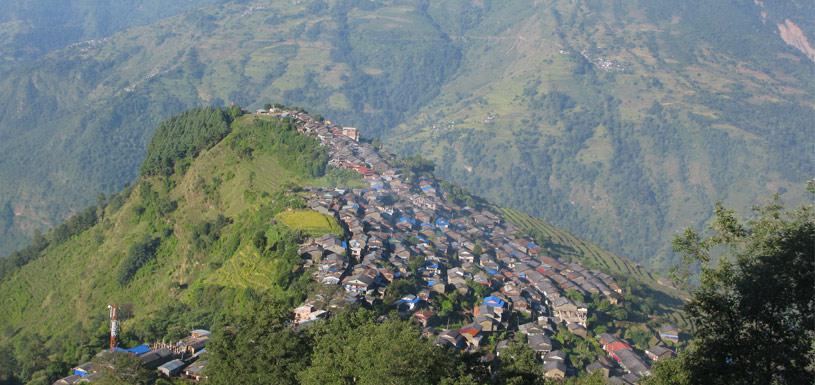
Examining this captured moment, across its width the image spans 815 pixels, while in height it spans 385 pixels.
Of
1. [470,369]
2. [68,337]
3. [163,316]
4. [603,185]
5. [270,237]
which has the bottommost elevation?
[603,185]

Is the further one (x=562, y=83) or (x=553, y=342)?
(x=562, y=83)

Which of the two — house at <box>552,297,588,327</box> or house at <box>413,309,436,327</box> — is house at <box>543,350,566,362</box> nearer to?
house at <box>413,309,436,327</box>

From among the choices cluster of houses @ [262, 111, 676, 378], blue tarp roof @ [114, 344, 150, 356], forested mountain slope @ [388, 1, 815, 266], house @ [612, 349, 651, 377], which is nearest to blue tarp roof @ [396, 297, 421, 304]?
cluster of houses @ [262, 111, 676, 378]

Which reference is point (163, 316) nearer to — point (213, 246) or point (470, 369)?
point (213, 246)

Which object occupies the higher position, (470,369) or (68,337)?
(470,369)

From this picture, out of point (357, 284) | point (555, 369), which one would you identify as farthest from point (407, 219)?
point (555, 369)

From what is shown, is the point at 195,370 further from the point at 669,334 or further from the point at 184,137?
the point at 184,137

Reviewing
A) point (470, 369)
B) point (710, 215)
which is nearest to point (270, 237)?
point (470, 369)
